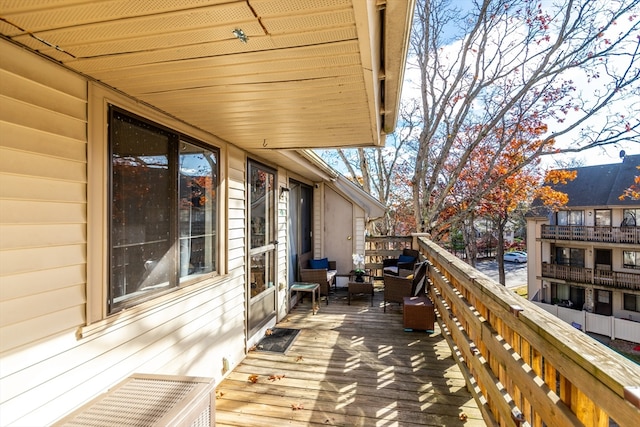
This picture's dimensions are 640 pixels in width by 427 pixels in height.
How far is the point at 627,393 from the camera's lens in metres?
0.87

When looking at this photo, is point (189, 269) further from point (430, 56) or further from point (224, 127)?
point (430, 56)

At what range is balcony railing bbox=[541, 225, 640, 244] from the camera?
13531mm

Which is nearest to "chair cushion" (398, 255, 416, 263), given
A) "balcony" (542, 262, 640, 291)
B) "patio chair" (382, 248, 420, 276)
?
"patio chair" (382, 248, 420, 276)

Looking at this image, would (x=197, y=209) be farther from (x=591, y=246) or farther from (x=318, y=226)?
(x=591, y=246)

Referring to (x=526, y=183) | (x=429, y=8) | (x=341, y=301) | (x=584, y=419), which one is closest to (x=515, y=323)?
(x=584, y=419)

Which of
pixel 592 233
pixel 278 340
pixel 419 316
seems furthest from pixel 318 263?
pixel 592 233

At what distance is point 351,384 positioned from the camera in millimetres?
3154

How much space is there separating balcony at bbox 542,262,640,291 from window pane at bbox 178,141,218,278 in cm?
1870

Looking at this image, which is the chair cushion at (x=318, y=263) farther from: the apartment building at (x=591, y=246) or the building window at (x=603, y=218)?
the building window at (x=603, y=218)

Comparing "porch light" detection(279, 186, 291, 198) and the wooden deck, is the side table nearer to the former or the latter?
the wooden deck

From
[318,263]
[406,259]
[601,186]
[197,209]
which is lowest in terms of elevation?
[318,263]

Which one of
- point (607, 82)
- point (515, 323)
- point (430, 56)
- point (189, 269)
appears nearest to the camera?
point (515, 323)

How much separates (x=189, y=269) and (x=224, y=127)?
4.65 ft

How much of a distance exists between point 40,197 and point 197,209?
4.68 feet
